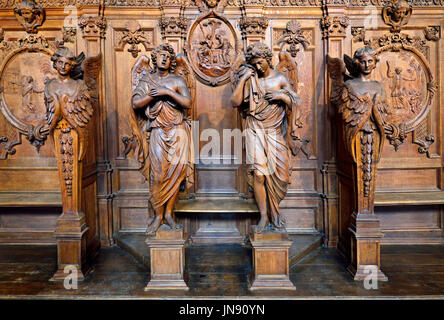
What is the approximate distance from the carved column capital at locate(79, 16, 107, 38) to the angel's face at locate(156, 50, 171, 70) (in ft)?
4.77

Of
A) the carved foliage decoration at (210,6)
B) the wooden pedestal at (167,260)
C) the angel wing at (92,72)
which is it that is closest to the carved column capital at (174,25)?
the carved foliage decoration at (210,6)

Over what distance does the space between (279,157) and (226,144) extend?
118 centimetres

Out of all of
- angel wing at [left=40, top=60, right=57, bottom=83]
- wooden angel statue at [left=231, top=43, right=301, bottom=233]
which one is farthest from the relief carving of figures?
angel wing at [left=40, top=60, right=57, bottom=83]

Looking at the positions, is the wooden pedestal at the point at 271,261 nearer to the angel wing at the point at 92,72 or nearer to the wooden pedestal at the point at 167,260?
the wooden pedestal at the point at 167,260

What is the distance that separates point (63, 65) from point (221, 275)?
260 cm

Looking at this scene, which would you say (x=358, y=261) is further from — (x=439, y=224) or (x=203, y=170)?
(x=203, y=170)

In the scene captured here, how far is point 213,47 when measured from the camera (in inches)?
169

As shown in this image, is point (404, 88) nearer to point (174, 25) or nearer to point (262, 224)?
point (262, 224)

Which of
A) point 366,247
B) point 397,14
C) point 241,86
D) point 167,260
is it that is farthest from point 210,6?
point 366,247

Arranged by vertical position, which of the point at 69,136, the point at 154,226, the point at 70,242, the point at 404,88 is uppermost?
the point at 404,88

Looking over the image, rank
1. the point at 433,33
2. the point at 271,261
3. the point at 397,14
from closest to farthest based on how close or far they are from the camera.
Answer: the point at 271,261
the point at 397,14
the point at 433,33

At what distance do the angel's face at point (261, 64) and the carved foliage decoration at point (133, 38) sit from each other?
1694 mm

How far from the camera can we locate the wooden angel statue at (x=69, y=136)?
135 inches

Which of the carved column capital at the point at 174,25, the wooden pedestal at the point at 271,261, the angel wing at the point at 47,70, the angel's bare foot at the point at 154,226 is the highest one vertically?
the carved column capital at the point at 174,25
